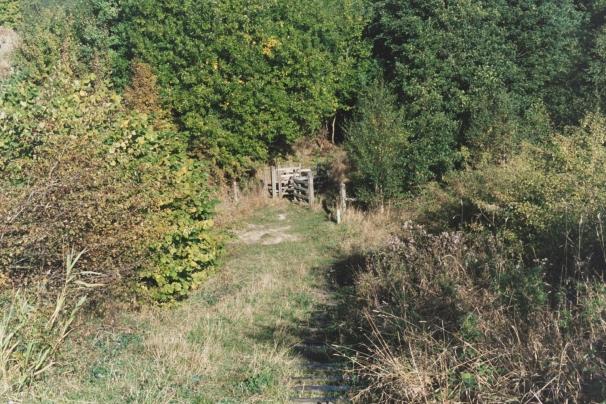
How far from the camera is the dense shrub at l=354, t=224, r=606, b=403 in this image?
464cm

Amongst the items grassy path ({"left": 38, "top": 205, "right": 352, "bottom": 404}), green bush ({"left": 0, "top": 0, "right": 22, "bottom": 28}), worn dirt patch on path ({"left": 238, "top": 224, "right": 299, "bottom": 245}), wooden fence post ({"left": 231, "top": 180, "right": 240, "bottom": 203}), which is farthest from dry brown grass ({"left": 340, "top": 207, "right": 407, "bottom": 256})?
green bush ({"left": 0, "top": 0, "right": 22, "bottom": 28})

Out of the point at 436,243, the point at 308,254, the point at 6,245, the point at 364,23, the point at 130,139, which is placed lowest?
the point at 308,254

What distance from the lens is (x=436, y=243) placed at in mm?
8539

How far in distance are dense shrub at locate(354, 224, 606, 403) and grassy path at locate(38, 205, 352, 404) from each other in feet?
3.86

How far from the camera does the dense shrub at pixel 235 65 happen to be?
61.8 ft

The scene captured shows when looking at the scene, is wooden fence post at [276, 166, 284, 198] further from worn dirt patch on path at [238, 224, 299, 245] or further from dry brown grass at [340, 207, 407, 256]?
dry brown grass at [340, 207, 407, 256]

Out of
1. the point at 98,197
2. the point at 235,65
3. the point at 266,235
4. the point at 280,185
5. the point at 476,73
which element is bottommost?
the point at 266,235

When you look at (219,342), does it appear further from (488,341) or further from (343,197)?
(343,197)

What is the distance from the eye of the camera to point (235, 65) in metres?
19.1

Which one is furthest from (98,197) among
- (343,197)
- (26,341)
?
(343,197)

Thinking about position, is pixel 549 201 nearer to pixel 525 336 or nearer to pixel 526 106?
pixel 525 336

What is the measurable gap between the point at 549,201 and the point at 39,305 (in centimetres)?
793

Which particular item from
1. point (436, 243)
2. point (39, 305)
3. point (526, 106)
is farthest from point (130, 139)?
point (526, 106)

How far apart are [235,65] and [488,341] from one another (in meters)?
15.1
